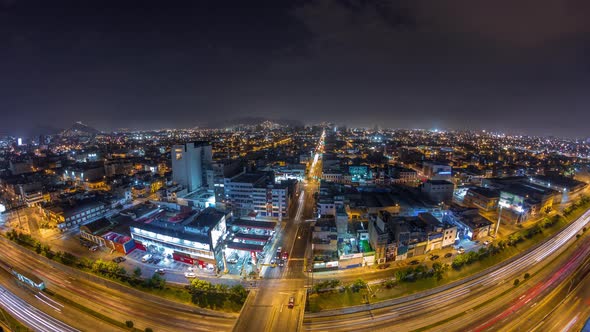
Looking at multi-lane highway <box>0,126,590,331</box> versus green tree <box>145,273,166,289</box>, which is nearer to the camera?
multi-lane highway <box>0,126,590,331</box>

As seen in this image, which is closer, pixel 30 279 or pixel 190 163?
pixel 30 279

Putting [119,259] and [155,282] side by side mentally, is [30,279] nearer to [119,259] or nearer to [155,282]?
[119,259]

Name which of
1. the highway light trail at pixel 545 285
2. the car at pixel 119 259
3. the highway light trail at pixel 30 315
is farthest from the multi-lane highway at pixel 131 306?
the highway light trail at pixel 545 285

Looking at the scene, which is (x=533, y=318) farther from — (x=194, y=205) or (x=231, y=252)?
(x=194, y=205)

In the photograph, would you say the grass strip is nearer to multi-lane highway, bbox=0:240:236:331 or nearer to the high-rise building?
multi-lane highway, bbox=0:240:236:331

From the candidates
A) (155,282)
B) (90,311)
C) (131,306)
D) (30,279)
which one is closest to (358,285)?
(155,282)

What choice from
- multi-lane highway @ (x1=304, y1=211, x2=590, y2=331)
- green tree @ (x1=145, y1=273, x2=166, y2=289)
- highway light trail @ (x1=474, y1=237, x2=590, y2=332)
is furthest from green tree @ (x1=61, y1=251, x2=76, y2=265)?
highway light trail @ (x1=474, y1=237, x2=590, y2=332)

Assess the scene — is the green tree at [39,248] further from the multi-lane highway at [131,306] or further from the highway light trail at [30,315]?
the highway light trail at [30,315]
